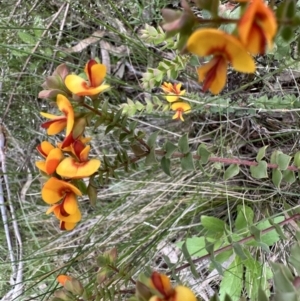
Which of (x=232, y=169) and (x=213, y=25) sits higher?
(x=213, y=25)

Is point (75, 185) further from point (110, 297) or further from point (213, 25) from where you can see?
point (213, 25)

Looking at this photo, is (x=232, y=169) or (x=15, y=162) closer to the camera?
(x=232, y=169)

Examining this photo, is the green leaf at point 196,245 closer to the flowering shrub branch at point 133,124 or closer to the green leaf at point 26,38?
the flowering shrub branch at point 133,124

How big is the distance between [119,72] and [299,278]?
1.21 metres

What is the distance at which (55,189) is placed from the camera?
0.74 metres

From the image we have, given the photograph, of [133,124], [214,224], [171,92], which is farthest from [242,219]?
[133,124]

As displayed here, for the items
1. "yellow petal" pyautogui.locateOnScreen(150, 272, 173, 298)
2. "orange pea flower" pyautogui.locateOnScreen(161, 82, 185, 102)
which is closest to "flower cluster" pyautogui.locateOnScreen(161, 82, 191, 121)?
"orange pea flower" pyautogui.locateOnScreen(161, 82, 185, 102)

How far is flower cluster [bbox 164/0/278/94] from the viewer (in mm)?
400

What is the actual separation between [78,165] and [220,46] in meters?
0.33

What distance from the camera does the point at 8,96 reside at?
1.69 m

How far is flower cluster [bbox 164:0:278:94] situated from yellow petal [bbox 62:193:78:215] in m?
0.33

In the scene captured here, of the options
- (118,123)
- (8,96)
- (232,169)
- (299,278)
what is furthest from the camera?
(8,96)

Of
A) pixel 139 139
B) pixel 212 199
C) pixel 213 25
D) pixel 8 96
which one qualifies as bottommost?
pixel 212 199

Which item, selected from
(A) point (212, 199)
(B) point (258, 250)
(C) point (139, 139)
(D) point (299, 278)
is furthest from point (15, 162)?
(D) point (299, 278)
